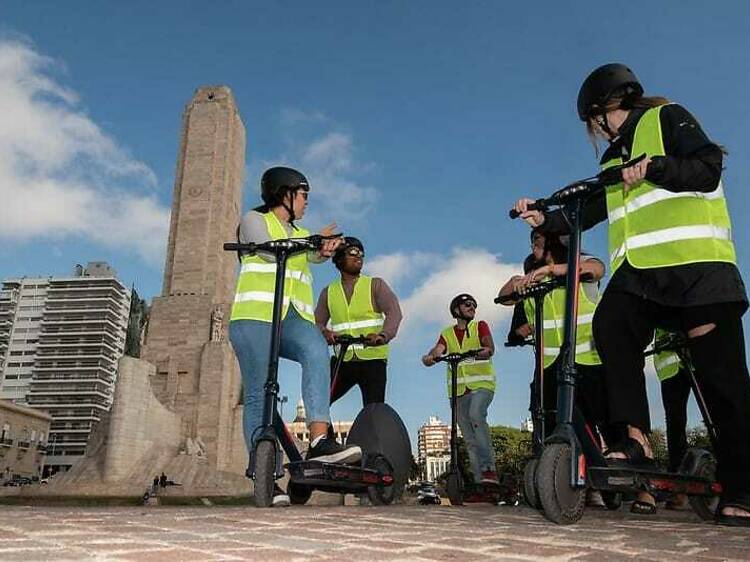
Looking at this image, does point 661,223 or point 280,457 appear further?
point 280,457

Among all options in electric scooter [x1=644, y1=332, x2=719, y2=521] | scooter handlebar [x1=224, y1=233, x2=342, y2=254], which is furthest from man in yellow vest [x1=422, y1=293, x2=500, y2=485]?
scooter handlebar [x1=224, y1=233, x2=342, y2=254]

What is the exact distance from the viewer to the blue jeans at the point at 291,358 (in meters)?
4.73

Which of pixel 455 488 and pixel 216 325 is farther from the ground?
pixel 216 325

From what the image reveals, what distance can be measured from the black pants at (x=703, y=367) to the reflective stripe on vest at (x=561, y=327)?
1798 millimetres

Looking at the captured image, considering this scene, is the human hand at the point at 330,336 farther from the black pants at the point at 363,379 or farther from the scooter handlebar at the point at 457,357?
the scooter handlebar at the point at 457,357

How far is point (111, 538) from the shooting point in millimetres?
2131

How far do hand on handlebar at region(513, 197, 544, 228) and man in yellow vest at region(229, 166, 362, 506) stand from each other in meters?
1.50

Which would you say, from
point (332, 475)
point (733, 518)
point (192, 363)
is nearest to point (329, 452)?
point (332, 475)

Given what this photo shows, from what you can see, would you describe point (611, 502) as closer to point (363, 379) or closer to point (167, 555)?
point (363, 379)

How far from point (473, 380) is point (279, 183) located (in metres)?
4.29

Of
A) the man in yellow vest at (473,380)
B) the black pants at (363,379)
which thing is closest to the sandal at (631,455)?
the black pants at (363,379)

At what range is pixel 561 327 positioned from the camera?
6.00m

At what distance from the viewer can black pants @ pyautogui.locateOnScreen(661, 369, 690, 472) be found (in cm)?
545

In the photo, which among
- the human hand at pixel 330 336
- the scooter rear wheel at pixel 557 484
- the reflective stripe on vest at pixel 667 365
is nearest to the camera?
the scooter rear wheel at pixel 557 484
